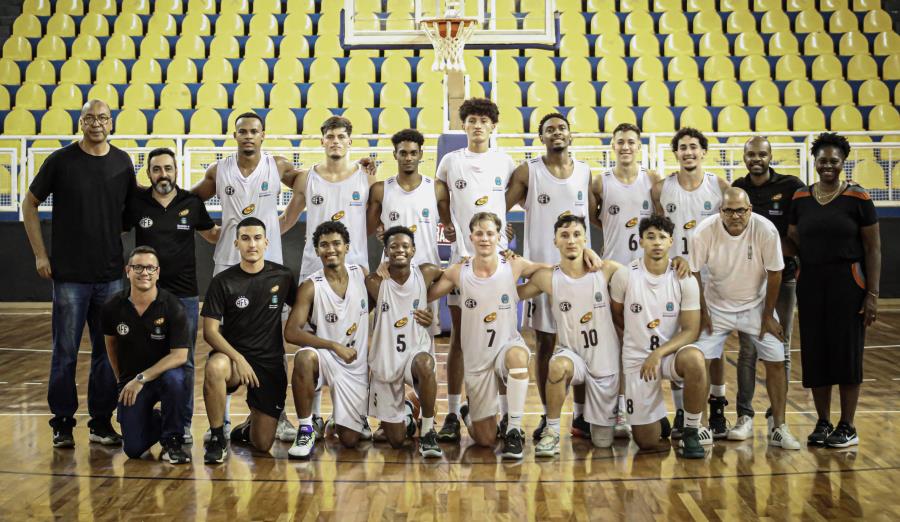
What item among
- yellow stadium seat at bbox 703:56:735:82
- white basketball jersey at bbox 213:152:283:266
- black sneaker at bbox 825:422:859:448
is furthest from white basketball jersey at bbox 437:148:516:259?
yellow stadium seat at bbox 703:56:735:82

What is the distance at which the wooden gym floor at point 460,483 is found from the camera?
14.2 ft

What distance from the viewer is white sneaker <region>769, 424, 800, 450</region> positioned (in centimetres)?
530

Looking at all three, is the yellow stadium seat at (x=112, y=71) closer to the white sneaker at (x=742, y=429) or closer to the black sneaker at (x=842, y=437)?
the white sneaker at (x=742, y=429)

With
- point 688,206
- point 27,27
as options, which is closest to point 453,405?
point 688,206

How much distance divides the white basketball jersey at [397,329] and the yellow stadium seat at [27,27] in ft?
35.0

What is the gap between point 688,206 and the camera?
237 inches

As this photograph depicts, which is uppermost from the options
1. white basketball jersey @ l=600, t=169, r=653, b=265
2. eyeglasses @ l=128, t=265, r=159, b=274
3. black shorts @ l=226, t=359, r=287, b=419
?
white basketball jersey @ l=600, t=169, r=653, b=265

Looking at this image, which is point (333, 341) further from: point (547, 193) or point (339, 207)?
point (547, 193)

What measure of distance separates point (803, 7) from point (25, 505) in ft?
41.3

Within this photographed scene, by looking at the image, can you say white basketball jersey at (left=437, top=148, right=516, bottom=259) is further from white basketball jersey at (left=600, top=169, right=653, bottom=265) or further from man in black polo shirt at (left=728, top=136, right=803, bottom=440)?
man in black polo shirt at (left=728, top=136, right=803, bottom=440)

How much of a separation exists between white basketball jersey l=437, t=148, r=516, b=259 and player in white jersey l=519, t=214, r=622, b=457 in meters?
0.67

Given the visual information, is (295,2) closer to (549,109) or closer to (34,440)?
(549,109)

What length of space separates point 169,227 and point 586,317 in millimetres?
2360

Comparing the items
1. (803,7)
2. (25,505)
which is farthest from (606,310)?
(803,7)
